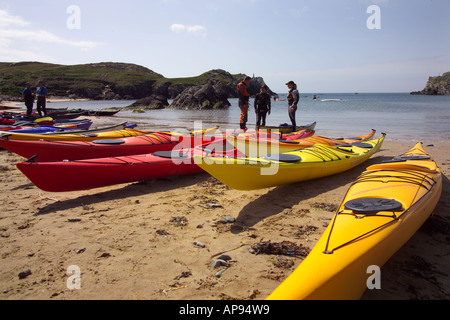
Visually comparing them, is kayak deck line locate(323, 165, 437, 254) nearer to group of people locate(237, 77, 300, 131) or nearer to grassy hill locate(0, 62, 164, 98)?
group of people locate(237, 77, 300, 131)

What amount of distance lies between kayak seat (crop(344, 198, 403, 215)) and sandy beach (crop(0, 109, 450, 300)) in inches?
19.1

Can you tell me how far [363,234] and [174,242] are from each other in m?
1.87

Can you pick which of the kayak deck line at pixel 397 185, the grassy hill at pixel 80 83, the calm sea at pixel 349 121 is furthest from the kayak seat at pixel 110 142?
the grassy hill at pixel 80 83

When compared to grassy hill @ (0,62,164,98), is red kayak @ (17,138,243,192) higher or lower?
lower

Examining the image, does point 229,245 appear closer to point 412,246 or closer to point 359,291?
point 359,291

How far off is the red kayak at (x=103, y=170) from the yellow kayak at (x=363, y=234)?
83.1 inches

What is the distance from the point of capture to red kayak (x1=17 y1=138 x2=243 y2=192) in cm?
424

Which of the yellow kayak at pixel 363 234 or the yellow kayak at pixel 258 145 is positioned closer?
the yellow kayak at pixel 363 234

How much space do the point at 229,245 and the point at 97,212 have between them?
204cm

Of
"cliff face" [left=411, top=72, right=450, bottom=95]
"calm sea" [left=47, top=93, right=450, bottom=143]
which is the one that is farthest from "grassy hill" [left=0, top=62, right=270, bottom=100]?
"cliff face" [left=411, top=72, right=450, bottom=95]

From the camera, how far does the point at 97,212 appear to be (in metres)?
4.00

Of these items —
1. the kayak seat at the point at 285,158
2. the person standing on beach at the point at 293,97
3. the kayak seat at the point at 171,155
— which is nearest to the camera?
the kayak seat at the point at 285,158

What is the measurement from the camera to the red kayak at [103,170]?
13.9 ft

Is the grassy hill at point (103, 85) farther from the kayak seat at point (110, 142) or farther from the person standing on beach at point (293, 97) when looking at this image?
the kayak seat at point (110, 142)
